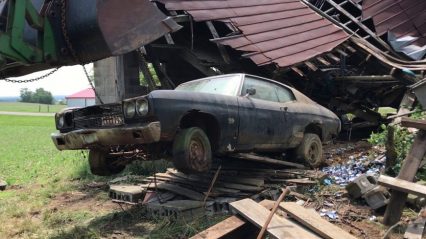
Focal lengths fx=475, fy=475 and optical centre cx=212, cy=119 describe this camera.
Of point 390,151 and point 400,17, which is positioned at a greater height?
point 400,17

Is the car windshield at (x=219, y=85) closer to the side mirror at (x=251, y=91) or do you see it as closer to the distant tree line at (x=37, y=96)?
the side mirror at (x=251, y=91)

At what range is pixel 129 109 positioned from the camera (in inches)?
218

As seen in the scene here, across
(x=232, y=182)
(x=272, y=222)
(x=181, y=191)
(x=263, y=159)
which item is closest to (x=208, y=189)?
(x=181, y=191)

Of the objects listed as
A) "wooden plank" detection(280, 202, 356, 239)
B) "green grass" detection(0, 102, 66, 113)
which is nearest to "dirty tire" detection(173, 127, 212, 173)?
"wooden plank" detection(280, 202, 356, 239)

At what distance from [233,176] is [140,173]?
2.41m

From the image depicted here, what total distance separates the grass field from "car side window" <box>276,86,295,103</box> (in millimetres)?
2829

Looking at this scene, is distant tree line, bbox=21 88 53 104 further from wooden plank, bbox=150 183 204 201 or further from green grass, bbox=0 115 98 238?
wooden plank, bbox=150 183 204 201

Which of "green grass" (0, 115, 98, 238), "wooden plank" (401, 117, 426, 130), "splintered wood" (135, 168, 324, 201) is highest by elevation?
"wooden plank" (401, 117, 426, 130)

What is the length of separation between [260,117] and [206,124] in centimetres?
97

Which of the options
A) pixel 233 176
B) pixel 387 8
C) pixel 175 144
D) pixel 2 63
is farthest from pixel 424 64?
pixel 2 63

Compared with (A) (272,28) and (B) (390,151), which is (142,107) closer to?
(B) (390,151)

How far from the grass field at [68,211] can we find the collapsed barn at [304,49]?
289 centimetres

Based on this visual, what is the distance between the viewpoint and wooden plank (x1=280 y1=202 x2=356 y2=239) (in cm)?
401

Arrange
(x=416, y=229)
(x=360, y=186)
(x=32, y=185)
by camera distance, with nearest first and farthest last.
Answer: (x=416, y=229) → (x=360, y=186) → (x=32, y=185)
